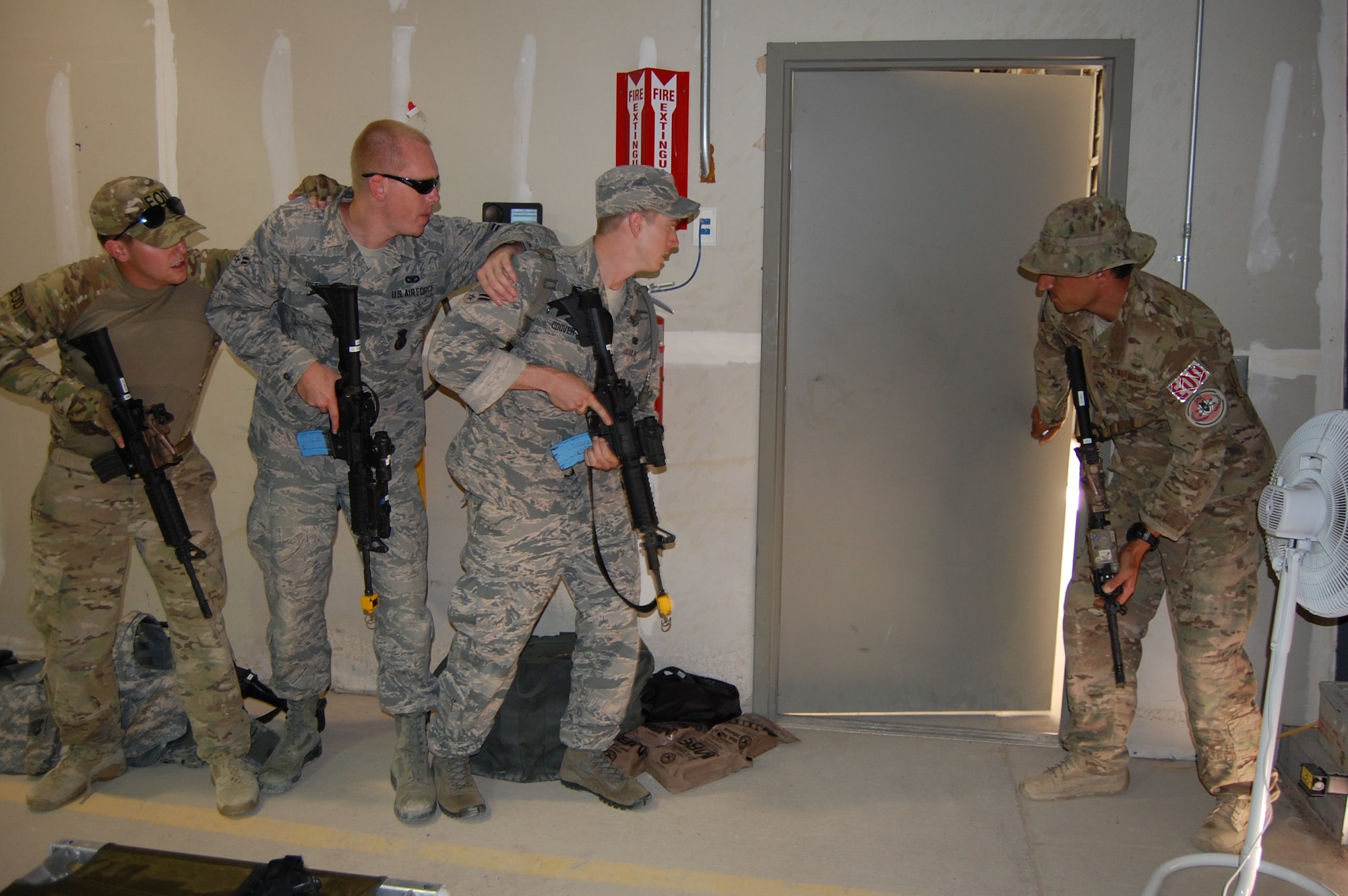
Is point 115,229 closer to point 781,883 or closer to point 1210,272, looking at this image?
point 781,883

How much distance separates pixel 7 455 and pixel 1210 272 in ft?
16.0

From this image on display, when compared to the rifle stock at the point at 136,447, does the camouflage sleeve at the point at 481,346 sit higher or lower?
higher

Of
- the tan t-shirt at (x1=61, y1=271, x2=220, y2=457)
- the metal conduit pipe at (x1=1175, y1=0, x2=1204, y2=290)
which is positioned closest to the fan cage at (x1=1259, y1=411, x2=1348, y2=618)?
the metal conduit pipe at (x1=1175, y1=0, x2=1204, y2=290)

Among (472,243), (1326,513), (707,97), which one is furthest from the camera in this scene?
(707,97)

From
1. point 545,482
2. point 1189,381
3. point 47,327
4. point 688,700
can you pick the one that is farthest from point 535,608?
point 1189,381

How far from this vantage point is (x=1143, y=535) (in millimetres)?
2904

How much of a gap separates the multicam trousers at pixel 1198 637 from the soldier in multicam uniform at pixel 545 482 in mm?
1539

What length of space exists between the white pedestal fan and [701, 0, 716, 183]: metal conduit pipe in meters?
2.08

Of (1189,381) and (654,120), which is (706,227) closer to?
(654,120)

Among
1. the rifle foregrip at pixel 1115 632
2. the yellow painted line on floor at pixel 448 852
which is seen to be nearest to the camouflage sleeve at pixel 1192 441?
the rifle foregrip at pixel 1115 632

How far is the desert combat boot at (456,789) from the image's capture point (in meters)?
3.03

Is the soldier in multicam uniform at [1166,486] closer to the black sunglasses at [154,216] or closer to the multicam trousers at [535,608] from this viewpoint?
the multicam trousers at [535,608]

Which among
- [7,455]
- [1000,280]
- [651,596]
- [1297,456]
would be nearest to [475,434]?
Result: [651,596]

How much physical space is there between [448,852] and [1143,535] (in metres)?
2.37
